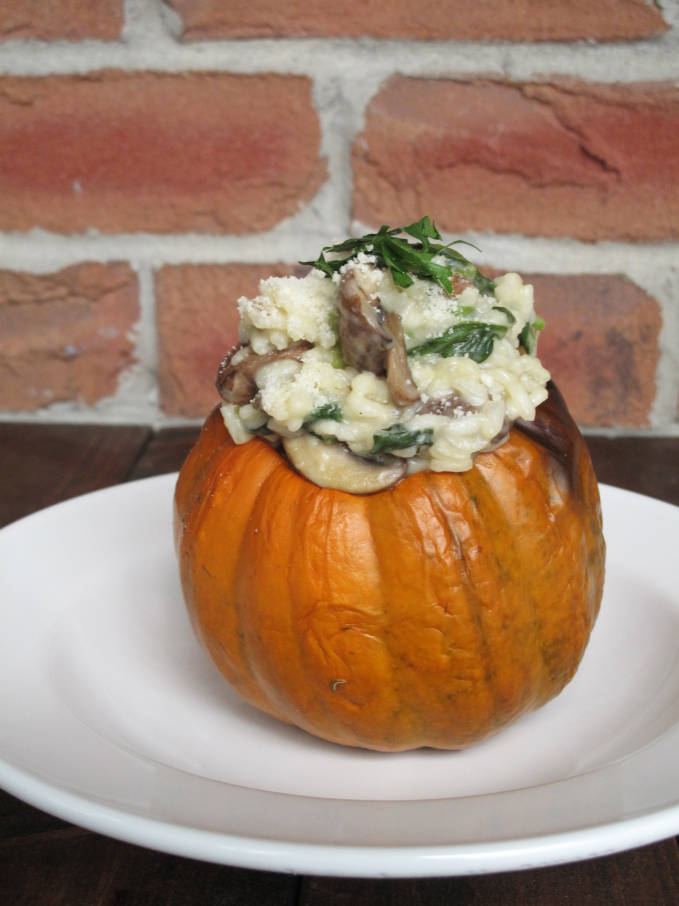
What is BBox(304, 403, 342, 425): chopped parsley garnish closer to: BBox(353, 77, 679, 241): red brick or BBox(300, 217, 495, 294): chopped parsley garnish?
BBox(300, 217, 495, 294): chopped parsley garnish

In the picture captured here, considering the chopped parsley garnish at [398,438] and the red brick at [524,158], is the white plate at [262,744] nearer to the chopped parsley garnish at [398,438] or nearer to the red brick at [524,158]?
the chopped parsley garnish at [398,438]

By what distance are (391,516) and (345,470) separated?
0.14 feet

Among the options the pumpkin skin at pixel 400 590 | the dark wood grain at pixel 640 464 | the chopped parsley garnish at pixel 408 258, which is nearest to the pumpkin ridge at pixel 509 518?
the pumpkin skin at pixel 400 590

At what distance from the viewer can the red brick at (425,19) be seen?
1.38 meters

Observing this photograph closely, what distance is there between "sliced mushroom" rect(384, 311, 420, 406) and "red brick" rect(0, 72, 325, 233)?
824 mm

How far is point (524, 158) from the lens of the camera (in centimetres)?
145

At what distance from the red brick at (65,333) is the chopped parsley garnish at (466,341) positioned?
89 cm

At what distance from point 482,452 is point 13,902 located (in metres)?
0.40

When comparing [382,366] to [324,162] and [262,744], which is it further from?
[324,162]

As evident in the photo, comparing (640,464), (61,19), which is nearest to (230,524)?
(640,464)

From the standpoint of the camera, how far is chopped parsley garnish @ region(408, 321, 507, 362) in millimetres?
710

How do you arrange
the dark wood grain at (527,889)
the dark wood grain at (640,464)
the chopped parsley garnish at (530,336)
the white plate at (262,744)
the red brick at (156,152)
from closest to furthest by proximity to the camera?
the white plate at (262,744)
the dark wood grain at (527,889)
the chopped parsley garnish at (530,336)
the dark wood grain at (640,464)
the red brick at (156,152)

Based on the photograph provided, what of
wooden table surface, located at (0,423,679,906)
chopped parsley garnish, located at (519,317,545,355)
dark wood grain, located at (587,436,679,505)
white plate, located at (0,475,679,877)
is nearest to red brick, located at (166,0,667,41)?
dark wood grain, located at (587,436,679,505)

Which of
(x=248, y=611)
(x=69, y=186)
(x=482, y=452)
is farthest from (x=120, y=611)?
(x=69, y=186)
